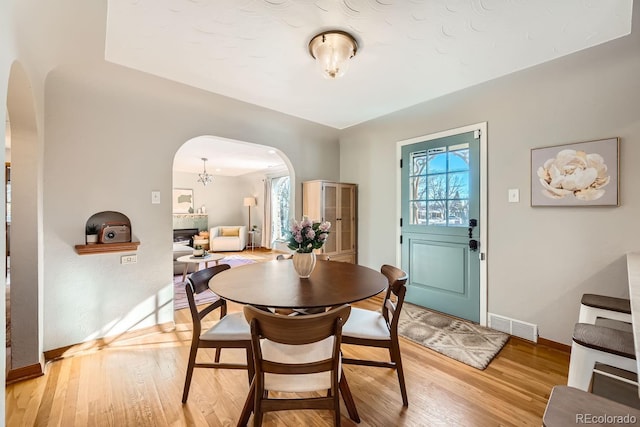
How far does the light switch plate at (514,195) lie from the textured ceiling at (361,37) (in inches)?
41.0

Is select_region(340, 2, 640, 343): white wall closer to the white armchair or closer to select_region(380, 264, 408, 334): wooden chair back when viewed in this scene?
select_region(380, 264, 408, 334): wooden chair back

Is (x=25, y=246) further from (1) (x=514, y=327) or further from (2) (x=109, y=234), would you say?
(1) (x=514, y=327)

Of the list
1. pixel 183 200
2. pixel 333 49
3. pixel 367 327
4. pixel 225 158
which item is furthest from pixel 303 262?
pixel 183 200

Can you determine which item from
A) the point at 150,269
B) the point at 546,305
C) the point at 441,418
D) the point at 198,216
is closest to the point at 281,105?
the point at 150,269

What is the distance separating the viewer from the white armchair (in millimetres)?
7266

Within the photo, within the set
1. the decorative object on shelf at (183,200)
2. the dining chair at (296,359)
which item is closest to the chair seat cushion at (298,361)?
the dining chair at (296,359)

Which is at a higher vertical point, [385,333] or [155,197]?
[155,197]

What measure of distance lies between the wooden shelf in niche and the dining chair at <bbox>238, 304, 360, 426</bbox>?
6.08 feet

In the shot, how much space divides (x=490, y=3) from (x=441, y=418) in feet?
7.66

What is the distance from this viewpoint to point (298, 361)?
1293mm

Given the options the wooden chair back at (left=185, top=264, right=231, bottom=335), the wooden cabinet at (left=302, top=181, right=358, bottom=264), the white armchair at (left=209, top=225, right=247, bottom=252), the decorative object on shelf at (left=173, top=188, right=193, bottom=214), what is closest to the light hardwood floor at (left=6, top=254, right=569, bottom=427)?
the wooden chair back at (left=185, top=264, right=231, bottom=335)

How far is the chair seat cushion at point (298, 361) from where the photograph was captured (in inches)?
48.3

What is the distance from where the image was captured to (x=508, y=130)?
2537 mm

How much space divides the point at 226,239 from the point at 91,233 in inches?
200
